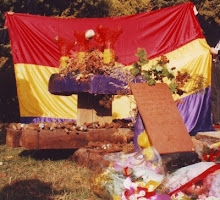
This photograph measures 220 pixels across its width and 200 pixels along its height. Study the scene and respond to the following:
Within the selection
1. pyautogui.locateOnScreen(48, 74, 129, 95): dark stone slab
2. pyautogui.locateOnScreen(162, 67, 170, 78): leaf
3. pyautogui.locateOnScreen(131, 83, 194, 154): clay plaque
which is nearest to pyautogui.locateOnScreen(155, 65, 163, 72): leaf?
pyautogui.locateOnScreen(162, 67, 170, 78): leaf

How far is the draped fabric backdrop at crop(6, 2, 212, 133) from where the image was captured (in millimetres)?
6918

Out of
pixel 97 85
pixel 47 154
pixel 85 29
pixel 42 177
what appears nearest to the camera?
pixel 42 177

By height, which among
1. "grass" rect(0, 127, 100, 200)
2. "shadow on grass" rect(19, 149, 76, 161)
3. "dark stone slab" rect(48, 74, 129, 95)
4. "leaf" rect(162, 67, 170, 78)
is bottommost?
"shadow on grass" rect(19, 149, 76, 161)

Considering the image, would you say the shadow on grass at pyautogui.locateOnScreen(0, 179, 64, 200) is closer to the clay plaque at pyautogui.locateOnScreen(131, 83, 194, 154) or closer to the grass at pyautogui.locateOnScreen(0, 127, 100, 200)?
the grass at pyautogui.locateOnScreen(0, 127, 100, 200)

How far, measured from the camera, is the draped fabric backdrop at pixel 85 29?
6.92 meters

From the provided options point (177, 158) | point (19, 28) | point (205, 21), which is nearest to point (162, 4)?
point (205, 21)

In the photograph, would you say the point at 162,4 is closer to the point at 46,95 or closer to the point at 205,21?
the point at 205,21

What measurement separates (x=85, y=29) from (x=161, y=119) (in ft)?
14.6

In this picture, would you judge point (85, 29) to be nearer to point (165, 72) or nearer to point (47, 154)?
→ point (47, 154)

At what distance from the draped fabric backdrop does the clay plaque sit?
3471mm

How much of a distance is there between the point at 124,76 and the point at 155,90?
0.88 metres

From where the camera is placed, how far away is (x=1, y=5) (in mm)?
8414

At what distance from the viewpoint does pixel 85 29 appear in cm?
741

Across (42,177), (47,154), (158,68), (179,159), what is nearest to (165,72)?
(158,68)
